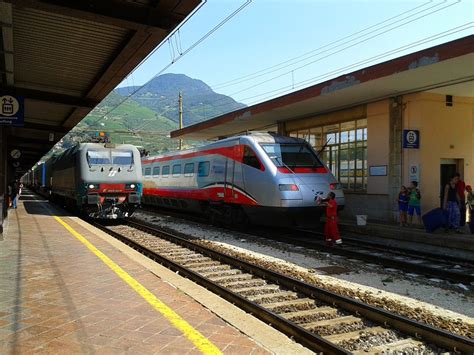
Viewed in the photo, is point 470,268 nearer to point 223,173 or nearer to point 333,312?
point 333,312

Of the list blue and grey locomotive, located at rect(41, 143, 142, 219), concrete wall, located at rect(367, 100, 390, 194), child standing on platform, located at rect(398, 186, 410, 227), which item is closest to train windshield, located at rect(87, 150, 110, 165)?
blue and grey locomotive, located at rect(41, 143, 142, 219)

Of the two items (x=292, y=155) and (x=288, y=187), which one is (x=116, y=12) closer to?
(x=288, y=187)

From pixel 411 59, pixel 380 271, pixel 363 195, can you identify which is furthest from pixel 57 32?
pixel 363 195

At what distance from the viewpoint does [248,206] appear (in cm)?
1304

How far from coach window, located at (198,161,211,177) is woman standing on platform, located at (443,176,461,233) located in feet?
24.9

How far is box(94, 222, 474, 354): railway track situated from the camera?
182 inches

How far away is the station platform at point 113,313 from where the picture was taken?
4.13 meters

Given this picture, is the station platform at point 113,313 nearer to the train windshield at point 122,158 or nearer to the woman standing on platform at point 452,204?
the train windshield at point 122,158

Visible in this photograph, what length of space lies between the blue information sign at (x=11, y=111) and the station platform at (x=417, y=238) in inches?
395

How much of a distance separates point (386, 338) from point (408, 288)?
264 centimetres

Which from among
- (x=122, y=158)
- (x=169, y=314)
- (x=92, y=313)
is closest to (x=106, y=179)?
(x=122, y=158)

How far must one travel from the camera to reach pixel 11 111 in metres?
11.0

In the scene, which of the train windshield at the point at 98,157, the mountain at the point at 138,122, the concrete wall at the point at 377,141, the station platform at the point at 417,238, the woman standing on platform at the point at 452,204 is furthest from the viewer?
the mountain at the point at 138,122

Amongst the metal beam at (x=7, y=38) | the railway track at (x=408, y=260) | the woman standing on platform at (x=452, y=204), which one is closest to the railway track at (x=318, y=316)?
the railway track at (x=408, y=260)
